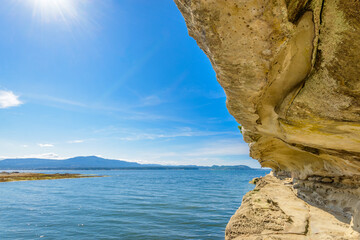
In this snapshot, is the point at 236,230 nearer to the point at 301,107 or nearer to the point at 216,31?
the point at 301,107

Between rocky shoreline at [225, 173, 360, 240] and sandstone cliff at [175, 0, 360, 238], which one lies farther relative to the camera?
rocky shoreline at [225, 173, 360, 240]

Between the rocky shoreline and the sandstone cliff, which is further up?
the sandstone cliff

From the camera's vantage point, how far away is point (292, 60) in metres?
4.34

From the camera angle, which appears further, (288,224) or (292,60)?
(288,224)

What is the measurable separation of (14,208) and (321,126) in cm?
2703

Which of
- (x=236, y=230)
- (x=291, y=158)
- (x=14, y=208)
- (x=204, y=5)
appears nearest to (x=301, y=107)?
(x=204, y=5)

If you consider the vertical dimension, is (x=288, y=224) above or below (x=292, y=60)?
below

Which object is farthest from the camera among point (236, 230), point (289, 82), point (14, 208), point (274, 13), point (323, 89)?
point (14, 208)

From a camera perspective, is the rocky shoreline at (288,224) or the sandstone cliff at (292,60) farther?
the rocky shoreline at (288,224)

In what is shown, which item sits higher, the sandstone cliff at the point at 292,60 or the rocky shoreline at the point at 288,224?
the sandstone cliff at the point at 292,60

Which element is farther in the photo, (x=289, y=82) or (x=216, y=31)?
(x=289, y=82)

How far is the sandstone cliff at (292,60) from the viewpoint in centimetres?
345

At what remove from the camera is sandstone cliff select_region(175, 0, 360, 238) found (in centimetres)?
345

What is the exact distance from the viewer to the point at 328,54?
383cm
